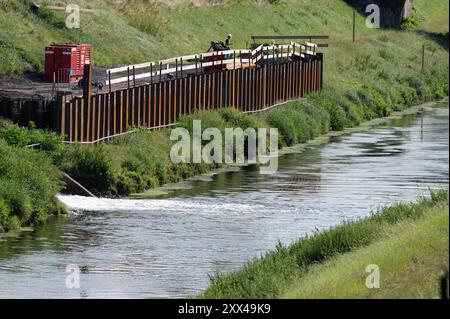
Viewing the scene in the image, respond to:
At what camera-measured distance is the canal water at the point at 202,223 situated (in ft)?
101

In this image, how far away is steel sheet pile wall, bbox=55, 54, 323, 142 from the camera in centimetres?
4569

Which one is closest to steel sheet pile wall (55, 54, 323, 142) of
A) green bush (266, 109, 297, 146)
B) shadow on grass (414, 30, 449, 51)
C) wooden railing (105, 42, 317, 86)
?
wooden railing (105, 42, 317, 86)

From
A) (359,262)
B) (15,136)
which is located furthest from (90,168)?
(359,262)

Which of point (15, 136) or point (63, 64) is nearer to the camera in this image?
point (15, 136)

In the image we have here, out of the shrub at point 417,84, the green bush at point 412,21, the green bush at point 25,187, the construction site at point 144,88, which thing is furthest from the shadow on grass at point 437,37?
the green bush at point 25,187

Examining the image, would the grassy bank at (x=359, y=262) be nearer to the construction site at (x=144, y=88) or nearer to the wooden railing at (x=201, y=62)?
the construction site at (x=144, y=88)

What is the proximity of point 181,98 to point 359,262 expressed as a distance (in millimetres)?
Result: 29258

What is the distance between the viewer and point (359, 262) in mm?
24766

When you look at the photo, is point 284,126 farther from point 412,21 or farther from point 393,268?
point 412,21

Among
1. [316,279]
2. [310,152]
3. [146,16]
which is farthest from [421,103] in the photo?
[316,279]

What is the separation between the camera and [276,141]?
55.3 metres

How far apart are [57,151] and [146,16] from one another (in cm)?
3161

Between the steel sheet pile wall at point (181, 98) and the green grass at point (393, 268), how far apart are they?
19.1m
